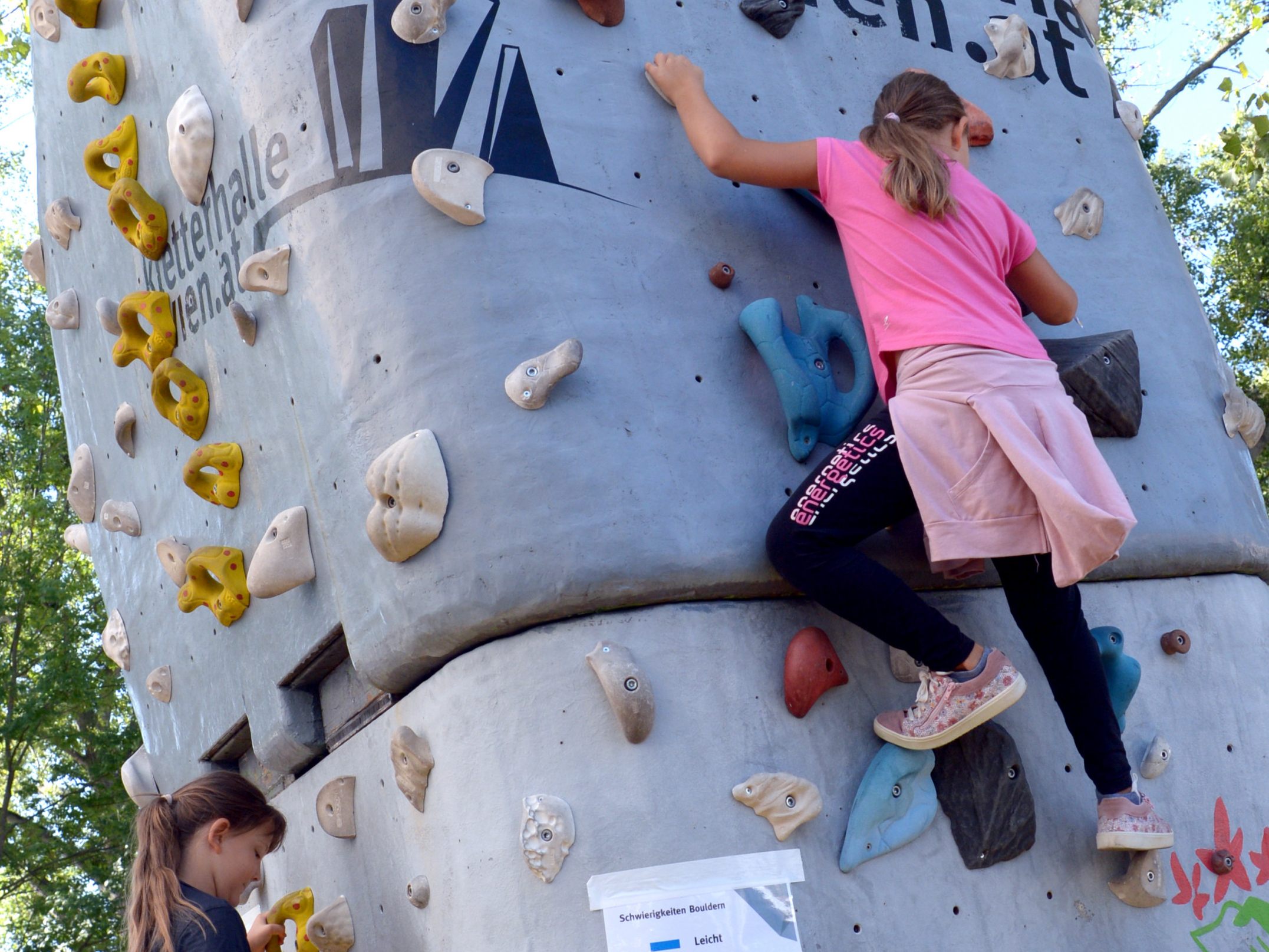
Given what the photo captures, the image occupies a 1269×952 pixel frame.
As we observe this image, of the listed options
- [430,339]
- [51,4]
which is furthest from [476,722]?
[51,4]

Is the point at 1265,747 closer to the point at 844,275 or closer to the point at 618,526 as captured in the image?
the point at 844,275

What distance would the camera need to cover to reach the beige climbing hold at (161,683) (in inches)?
185

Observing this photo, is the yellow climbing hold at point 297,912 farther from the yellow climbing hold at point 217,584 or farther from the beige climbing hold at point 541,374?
the beige climbing hold at point 541,374

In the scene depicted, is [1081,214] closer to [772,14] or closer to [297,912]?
[772,14]

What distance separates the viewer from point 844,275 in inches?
137

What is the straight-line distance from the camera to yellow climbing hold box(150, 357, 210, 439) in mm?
4160

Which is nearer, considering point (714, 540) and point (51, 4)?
point (714, 540)

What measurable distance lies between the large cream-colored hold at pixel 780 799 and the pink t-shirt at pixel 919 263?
0.91m

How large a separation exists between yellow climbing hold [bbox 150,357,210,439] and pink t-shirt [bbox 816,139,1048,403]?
81.9 inches

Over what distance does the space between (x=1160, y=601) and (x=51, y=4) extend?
13.9 feet

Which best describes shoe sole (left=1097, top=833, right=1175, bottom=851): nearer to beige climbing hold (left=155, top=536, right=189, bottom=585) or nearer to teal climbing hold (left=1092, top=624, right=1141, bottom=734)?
teal climbing hold (left=1092, top=624, right=1141, bottom=734)

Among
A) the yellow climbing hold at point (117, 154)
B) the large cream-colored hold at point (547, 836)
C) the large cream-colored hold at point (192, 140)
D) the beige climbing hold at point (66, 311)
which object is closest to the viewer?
the large cream-colored hold at point (547, 836)

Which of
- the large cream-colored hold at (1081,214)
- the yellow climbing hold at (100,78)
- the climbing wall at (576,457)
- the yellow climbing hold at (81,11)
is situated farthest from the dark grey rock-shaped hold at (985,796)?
the yellow climbing hold at (81,11)

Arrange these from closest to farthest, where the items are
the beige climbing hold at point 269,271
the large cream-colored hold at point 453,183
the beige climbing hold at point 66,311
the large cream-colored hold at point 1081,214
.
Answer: the large cream-colored hold at point 453,183 → the beige climbing hold at point 269,271 → the large cream-colored hold at point 1081,214 → the beige climbing hold at point 66,311
